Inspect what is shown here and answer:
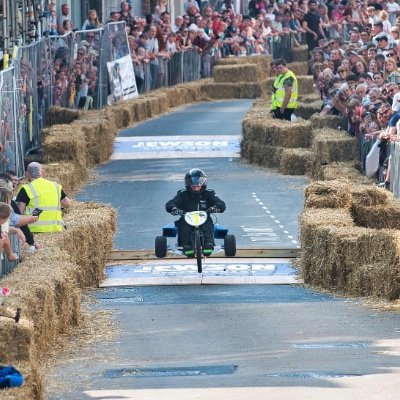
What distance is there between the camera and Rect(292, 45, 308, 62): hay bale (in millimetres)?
58378

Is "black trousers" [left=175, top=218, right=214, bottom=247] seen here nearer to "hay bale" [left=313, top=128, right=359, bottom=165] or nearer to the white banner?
"hay bale" [left=313, top=128, right=359, bottom=165]

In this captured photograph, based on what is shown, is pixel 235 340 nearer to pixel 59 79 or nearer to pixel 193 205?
pixel 193 205

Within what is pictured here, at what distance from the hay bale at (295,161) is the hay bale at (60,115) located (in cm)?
541

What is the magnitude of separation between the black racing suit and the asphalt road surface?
3.09ft

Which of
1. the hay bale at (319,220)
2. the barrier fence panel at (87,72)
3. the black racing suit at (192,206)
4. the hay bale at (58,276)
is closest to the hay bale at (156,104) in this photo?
the barrier fence panel at (87,72)

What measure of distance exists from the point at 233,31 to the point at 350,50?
830 inches

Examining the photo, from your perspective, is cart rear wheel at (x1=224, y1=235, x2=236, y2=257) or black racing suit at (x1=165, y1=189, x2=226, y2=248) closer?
black racing suit at (x1=165, y1=189, x2=226, y2=248)

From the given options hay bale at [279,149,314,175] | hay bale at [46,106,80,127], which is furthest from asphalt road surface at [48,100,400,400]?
hay bale at [46,106,80,127]

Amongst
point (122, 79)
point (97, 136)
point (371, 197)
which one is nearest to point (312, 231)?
point (371, 197)

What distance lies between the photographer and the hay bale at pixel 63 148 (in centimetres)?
3064

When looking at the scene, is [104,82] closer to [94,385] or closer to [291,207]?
[291,207]

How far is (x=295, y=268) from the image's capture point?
69.5 ft

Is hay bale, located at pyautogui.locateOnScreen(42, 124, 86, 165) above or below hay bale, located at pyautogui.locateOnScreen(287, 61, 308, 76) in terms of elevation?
above

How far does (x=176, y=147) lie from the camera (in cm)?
3609
